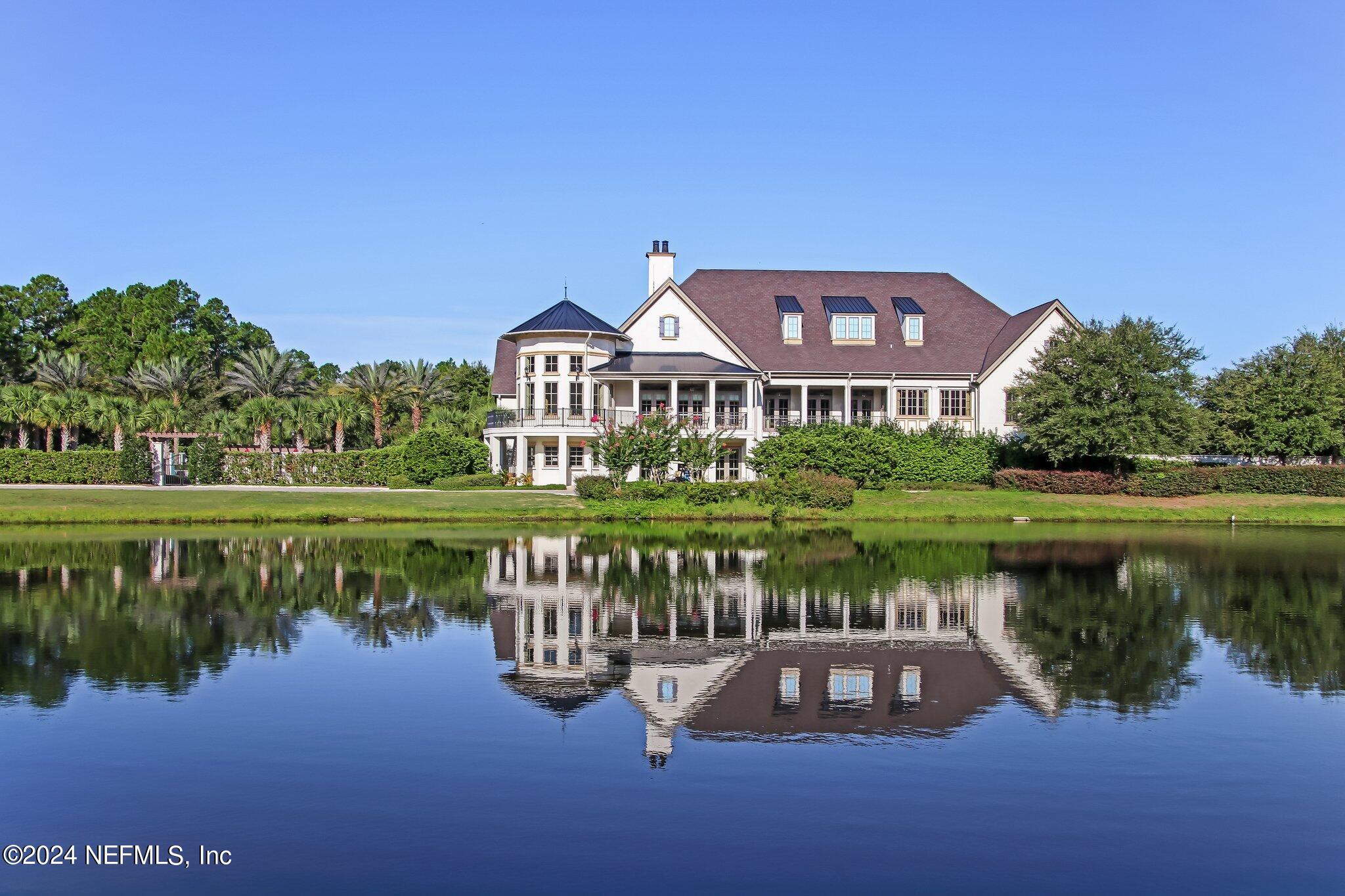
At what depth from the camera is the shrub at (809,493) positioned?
4334cm

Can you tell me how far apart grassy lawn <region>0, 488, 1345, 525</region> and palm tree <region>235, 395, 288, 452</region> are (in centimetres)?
929

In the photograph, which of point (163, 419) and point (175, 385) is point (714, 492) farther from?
point (175, 385)

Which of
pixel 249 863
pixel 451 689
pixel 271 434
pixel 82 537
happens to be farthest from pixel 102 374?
pixel 249 863

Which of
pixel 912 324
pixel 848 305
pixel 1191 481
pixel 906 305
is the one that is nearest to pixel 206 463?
pixel 848 305

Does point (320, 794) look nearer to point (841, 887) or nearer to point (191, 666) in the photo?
point (841, 887)

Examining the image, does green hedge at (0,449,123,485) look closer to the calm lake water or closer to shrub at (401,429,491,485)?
shrub at (401,429,491,485)

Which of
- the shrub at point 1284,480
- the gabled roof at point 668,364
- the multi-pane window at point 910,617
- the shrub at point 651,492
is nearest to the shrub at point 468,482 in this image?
the shrub at point 651,492

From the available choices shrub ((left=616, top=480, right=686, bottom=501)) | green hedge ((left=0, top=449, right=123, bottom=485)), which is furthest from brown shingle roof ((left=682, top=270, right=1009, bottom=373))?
green hedge ((left=0, top=449, right=123, bottom=485))

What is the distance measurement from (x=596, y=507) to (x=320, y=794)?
3160 cm

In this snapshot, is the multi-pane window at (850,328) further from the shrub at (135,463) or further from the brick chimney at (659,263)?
the shrub at (135,463)

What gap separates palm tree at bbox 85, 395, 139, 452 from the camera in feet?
179

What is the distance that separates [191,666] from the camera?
1592cm

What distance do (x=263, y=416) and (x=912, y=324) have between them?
106ft

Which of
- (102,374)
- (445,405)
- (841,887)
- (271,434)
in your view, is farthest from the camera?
(102,374)
